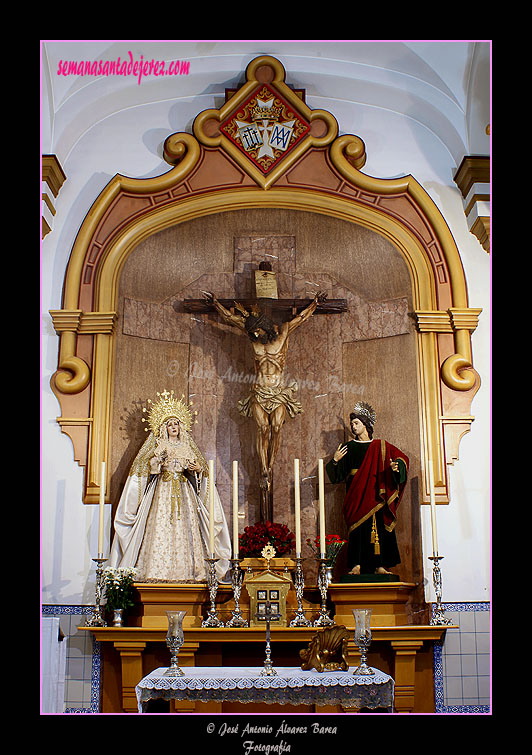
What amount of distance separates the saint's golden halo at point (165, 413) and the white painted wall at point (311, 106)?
22.9 inches

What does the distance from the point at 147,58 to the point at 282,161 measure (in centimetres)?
123

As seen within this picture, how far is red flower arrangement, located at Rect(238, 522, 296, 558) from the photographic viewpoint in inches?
212

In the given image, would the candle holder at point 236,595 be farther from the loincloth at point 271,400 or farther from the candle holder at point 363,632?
the candle holder at point 363,632

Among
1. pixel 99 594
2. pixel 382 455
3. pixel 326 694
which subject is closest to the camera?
pixel 326 694

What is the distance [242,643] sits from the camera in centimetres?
529

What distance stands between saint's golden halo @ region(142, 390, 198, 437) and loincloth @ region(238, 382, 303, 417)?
1.33ft

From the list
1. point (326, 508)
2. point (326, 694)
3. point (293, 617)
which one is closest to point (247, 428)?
point (326, 508)

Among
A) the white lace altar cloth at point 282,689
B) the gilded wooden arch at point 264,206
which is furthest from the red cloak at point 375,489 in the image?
the white lace altar cloth at point 282,689

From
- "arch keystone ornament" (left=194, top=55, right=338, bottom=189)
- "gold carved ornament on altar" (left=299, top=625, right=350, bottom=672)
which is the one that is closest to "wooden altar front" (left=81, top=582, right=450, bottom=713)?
"gold carved ornament on altar" (left=299, top=625, right=350, bottom=672)

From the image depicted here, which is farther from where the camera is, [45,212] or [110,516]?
[45,212]

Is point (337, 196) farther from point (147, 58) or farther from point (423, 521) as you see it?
point (423, 521)

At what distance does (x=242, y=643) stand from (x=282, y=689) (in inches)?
62.8

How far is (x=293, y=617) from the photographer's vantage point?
212 inches

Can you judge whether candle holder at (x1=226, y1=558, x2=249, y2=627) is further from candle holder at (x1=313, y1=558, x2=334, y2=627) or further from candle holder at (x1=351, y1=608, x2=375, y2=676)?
candle holder at (x1=351, y1=608, x2=375, y2=676)
